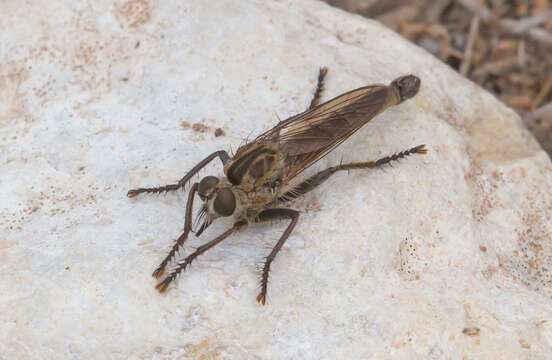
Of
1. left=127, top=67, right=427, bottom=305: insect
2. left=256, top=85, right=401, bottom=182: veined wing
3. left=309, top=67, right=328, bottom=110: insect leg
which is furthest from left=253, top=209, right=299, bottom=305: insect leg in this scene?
Answer: left=309, top=67, right=328, bottom=110: insect leg

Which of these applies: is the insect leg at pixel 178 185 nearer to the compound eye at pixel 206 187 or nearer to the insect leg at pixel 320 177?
the compound eye at pixel 206 187

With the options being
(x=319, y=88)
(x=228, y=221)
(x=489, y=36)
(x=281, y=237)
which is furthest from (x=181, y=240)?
(x=489, y=36)

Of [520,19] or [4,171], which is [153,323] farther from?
[520,19]

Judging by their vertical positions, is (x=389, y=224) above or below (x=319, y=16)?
below

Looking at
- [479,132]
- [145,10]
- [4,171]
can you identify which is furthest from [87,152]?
[479,132]

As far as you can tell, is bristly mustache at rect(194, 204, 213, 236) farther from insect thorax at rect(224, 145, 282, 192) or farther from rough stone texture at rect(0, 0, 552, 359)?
insect thorax at rect(224, 145, 282, 192)

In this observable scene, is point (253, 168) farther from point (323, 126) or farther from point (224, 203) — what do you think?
point (323, 126)
